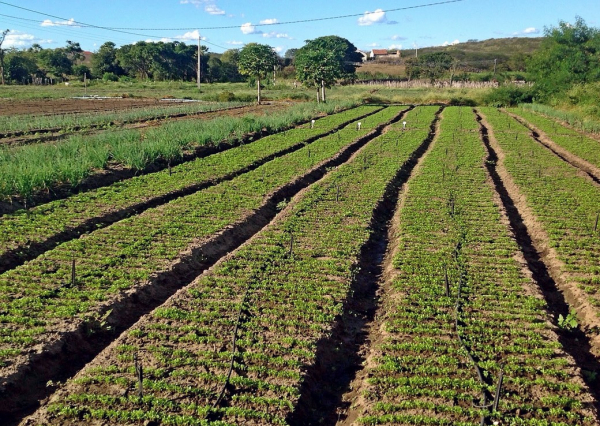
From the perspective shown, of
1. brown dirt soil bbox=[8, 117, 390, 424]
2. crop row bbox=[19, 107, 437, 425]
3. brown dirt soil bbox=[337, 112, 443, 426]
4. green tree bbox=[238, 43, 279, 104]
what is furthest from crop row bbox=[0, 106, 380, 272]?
green tree bbox=[238, 43, 279, 104]

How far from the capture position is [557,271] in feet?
33.6

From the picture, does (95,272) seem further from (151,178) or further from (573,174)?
(573,174)

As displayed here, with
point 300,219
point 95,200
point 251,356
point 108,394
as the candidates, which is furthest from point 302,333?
point 95,200

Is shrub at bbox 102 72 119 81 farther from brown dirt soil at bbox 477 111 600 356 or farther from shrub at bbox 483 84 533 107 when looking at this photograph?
brown dirt soil at bbox 477 111 600 356

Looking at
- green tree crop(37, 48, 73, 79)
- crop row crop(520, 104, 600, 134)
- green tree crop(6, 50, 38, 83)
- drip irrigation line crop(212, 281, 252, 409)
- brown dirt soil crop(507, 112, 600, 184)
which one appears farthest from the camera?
green tree crop(37, 48, 73, 79)

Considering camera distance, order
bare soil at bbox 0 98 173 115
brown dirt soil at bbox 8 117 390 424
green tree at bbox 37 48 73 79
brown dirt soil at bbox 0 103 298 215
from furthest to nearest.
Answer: green tree at bbox 37 48 73 79 → bare soil at bbox 0 98 173 115 → brown dirt soil at bbox 0 103 298 215 → brown dirt soil at bbox 8 117 390 424

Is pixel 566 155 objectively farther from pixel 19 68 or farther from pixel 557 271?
pixel 19 68

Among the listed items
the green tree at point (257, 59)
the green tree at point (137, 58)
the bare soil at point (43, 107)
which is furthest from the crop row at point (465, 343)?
the green tree at point (137, 58)

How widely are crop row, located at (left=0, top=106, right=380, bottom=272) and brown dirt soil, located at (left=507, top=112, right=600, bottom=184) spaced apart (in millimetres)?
11967

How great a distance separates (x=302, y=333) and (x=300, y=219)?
5.49 metres

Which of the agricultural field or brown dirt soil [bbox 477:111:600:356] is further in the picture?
brown dirt soil [bbox 477:111:600:356]

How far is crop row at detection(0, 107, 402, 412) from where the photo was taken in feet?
23.9

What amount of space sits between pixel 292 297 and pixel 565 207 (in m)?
9.30

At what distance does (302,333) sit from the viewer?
744 cm
